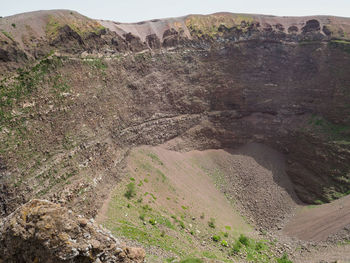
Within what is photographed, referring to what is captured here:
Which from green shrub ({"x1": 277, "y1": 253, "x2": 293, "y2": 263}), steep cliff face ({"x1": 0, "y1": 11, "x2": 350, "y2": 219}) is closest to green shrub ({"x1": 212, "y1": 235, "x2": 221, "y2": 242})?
green shrub ({"x1": 277, "y1": 253, "x2": 293, "y2": 263})

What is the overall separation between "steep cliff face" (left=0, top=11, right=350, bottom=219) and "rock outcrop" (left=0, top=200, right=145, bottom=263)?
12.6m

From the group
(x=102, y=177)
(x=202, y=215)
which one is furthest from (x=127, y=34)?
(x=202, y=215)

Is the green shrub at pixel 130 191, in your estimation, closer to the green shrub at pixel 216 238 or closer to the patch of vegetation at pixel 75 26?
the green shrub at pixel 216 238

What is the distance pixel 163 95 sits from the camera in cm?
4612

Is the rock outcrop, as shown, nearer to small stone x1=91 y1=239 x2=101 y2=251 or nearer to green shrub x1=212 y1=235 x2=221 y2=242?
small stone x1=91 y1=239 x2=101 y2=251

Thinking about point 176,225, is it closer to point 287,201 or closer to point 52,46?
point 287,201

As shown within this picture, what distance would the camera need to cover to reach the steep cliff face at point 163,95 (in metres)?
27.4

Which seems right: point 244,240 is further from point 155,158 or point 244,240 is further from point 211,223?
point 155,158

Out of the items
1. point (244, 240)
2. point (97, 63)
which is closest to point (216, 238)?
point (244, 240)

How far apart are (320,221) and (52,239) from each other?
32723 millimetres

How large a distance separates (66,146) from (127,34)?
74.5ft

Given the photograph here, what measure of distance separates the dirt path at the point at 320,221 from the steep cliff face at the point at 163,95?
2.52m

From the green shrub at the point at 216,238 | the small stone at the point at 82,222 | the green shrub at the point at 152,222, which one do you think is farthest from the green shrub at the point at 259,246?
the small stone at the point at 82,222

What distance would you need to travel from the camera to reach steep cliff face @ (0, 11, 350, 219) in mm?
27422
